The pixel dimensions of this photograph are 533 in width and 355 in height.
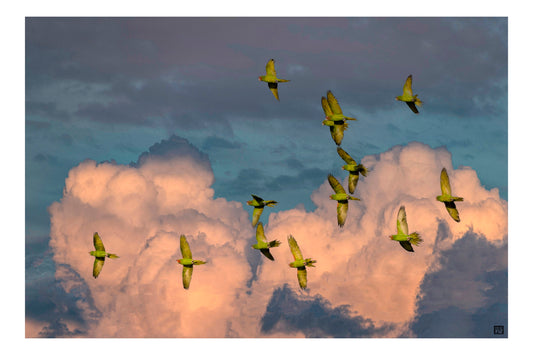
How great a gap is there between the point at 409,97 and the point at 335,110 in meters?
11.8

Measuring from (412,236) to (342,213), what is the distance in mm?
13941

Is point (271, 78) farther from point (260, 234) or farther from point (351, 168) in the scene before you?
→ point (260, 234)

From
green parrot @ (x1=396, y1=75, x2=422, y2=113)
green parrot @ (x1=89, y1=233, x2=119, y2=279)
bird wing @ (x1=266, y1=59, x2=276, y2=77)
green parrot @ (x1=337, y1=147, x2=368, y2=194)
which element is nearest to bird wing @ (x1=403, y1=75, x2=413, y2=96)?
green parrot @ (x1=396, y1=75, x2=422, y2=113)

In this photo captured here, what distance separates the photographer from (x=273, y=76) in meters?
133

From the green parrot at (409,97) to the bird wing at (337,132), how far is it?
1015cm

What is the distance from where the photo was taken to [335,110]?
5138 inches

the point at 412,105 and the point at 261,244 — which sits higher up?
the point at 412,105

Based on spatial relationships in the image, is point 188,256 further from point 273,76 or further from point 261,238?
point 273,76

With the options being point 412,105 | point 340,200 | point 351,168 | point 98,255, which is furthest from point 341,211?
point 98,255

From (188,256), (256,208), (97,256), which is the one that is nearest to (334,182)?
(256,208)

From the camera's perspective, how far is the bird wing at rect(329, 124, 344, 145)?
13062 centimetres

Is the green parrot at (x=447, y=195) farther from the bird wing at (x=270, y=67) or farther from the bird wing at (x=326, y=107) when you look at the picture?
the bird wing at (x=270, y=67)

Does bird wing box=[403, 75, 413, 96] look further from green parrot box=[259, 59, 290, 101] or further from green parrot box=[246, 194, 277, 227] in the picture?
green parrot box=[246, 194, 277, 227]

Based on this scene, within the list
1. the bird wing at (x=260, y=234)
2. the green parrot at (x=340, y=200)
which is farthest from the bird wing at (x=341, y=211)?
the bird wing at (x=260, y=234)
